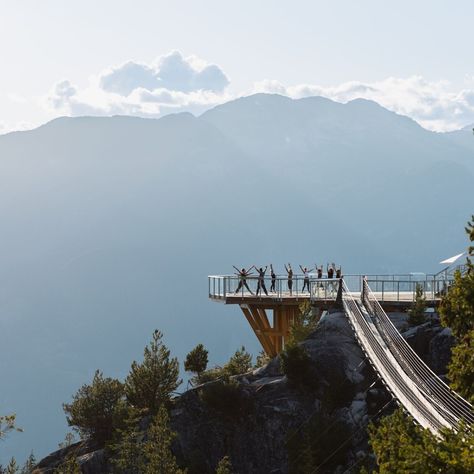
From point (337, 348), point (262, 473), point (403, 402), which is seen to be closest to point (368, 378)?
point (337, 348)

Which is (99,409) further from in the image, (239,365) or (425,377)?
(425,377)

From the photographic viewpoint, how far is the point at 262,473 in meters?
37.2

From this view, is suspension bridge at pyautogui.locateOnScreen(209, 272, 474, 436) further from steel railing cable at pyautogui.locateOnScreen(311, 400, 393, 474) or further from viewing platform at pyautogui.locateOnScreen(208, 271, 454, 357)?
steel railing cable at pyautogui.locateOnScreen(311, 400, 393, 474)

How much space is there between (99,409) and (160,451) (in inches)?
A: 462

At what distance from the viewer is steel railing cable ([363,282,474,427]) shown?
89.1 feet

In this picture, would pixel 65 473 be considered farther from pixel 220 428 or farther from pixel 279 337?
pixel 279 337

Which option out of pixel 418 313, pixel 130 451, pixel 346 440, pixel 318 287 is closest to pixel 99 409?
pixel 130 451

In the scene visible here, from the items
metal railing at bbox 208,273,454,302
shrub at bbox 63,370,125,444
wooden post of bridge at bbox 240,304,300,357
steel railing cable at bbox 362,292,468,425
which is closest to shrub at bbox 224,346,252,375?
wooden post of bridge at bbox 240,304,300,357

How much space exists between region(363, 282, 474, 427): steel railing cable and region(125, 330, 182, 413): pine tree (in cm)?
1154

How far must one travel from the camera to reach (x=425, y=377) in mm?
32000

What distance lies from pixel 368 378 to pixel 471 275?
20689 millimetres

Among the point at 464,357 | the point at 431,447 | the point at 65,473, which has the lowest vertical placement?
the point at 65,473

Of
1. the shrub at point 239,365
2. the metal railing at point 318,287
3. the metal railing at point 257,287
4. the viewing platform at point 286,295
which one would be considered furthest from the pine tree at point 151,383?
the metal railing at point 318,287

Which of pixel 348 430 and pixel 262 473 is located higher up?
pixel 348 430
